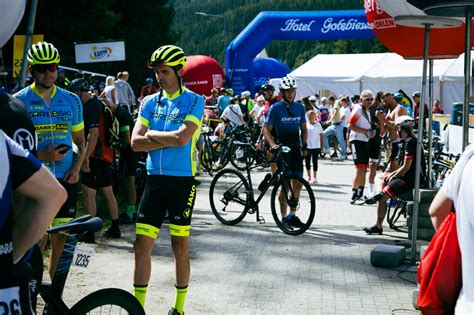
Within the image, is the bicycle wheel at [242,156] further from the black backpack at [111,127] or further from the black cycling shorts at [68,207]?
the black cycling shorts at [68,207]

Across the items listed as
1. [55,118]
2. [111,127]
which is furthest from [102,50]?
[55,118]

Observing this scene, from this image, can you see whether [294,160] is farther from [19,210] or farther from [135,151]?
[19,210]

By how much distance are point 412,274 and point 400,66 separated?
72.9ft

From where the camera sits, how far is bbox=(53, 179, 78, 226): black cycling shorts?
6180 mm

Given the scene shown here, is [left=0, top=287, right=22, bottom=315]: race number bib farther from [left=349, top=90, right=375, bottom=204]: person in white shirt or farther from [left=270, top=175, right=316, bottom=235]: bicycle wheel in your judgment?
[left=349, top=90, right=375, bottom=204]: person in white shirt

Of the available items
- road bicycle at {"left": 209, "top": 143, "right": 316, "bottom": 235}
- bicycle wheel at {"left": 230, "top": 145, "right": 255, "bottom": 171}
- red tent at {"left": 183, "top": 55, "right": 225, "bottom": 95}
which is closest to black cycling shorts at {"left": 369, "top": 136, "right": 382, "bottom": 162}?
bicycle wheel at {"left": 230, "top": 145, "right": 255, "bottom": 171}

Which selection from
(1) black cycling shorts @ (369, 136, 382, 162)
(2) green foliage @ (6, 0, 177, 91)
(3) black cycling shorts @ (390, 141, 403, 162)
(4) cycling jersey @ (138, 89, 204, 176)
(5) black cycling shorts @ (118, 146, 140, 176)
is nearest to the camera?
(4) cycling jersey @ (138, 89, 204, 176)

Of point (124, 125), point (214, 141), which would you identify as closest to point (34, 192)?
point (124, 125)

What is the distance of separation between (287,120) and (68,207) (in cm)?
431

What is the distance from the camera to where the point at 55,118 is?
6.20 meters

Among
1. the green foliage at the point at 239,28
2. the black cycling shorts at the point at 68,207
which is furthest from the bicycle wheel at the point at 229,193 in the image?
the green foliage at the point at 239,28

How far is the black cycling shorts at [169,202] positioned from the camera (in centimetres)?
563

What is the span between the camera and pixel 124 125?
962cm

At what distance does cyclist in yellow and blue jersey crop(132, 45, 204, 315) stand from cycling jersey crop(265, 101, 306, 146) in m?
4.24
